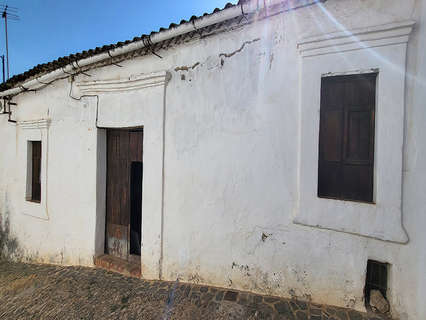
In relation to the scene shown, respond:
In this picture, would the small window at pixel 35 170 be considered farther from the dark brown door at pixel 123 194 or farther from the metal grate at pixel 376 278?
the metal grate at pixel 376 278

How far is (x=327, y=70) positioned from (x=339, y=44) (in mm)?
309

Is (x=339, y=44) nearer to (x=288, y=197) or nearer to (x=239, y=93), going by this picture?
(x=239, y=93)

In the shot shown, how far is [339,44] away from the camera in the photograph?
7.63ft

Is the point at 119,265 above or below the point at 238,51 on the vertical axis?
below

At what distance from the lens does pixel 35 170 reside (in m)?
5.53

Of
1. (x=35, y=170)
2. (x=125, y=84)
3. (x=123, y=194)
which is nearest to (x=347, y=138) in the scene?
(x=125, y=84)

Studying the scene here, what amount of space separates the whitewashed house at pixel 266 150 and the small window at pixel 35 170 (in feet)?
7.18

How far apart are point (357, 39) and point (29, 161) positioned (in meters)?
7.73

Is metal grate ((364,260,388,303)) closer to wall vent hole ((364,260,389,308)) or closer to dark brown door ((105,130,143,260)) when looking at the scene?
wall vent hole ((364,260,389,308))

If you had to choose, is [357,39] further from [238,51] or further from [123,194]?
[123,194]

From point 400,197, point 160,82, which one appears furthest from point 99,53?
point 400,197

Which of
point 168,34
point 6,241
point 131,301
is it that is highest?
point 168,34

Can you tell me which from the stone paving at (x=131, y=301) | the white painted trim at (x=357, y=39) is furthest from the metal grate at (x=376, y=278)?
the white painted trim at (x=357, y=39)

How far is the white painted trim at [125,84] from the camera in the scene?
339cm
